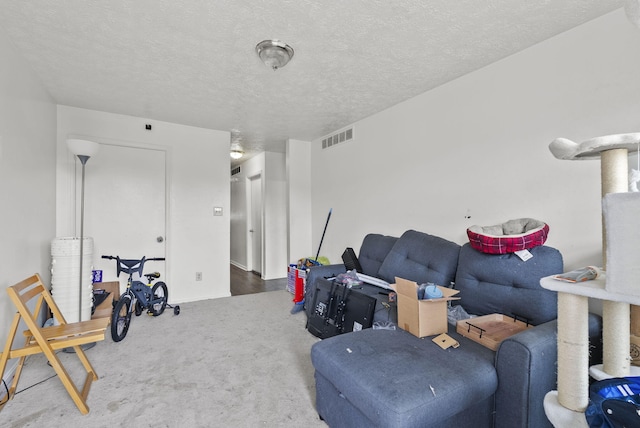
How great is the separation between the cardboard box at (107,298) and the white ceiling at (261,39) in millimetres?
2075

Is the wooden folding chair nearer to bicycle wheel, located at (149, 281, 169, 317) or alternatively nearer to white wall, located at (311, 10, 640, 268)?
bicycle wheel, located at (149, 281, 169, 317)

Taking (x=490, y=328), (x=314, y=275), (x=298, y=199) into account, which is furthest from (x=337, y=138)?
(x=490, y=328)

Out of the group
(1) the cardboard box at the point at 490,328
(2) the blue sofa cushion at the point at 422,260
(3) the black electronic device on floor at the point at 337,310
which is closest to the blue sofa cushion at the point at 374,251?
(2) the blue sofa cushion at the point at 422,260

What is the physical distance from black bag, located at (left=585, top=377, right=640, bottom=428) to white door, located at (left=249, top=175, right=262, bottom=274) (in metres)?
5.29

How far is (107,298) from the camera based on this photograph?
3217mm

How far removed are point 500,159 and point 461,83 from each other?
80 centimetres

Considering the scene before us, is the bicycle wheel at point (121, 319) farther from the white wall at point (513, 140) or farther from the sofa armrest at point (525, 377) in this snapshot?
the sofa armrest at point (525, 377)

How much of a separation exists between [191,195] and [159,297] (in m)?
1.40

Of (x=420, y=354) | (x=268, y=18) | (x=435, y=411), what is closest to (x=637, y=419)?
(x=435, y=411)

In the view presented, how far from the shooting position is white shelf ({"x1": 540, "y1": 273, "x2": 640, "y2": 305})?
2.73 feet

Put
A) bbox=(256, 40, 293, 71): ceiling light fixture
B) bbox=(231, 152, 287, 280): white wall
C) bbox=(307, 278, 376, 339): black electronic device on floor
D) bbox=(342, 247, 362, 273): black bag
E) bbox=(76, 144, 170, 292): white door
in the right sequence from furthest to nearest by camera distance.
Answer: bbox=(231, 152, 287, 280): white wall
bbox=(76, 144, 170, 292): white door
bbox=(342, 247, 362, 273): black bag
bbox=(307, 278, 376, 339): black electronic device on floor
bbox=(256, 40, 293, 71): ceiling light fixture

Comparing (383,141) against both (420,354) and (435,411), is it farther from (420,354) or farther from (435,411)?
(435,411)

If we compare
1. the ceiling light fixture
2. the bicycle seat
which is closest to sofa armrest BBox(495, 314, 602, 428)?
the ceiling light fixture

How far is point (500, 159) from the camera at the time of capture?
2.32 m
